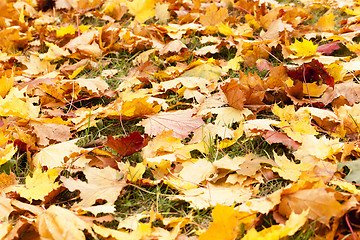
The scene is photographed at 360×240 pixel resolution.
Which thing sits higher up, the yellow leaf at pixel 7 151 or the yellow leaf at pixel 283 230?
the yellow leaf at pixel 7 151

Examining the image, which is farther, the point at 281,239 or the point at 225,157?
the point at 225,157

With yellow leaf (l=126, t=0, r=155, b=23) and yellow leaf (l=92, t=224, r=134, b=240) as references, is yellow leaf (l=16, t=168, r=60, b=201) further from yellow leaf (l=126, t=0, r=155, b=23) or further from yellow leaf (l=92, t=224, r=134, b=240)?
yellow leaf (l=126, t=0, r=155, b=23)

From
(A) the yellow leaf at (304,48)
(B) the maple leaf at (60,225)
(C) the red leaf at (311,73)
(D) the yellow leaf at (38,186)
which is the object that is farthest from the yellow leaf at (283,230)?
(A) the yellow leaf at (304,48)

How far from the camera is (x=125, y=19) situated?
2846 millimetres

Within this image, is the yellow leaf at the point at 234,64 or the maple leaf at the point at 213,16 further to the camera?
the maple leaf at the point at 213,16

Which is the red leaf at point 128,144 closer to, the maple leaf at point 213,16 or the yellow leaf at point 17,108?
the yellow leaf at point 17,108

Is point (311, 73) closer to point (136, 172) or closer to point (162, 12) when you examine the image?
point (136, 172)

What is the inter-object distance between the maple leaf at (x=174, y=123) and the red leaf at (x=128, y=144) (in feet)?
0.52

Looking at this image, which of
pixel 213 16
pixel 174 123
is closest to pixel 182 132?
pixel 174 123

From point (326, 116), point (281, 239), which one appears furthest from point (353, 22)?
point (281, 239)

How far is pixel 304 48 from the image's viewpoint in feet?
6.22

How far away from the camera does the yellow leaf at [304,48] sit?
187 centimetres

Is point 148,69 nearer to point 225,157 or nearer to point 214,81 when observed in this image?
point 214,81

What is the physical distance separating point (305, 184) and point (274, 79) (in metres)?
0.79
